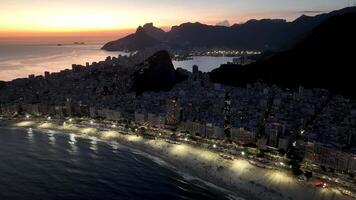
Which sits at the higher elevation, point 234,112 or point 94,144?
point 234,112

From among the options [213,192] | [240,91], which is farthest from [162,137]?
[240,91]

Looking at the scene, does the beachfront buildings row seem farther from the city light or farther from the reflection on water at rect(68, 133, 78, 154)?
the reflection on water at rect(68, 133, 78, 154)

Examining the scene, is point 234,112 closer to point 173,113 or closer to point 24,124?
point 173,113

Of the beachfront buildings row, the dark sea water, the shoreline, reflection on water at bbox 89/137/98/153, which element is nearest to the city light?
the beachfront buildings row

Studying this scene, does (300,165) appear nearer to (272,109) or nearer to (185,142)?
(185,142)

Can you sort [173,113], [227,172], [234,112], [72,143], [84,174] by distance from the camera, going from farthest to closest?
1. [234,112]
2. [173,113]
3. [72,143]
4. [84,174]
5. [227,172]

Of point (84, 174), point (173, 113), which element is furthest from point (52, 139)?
point (173, 113)

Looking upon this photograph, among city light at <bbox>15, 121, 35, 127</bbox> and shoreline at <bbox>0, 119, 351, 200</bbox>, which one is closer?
shoreline at <bbox>0, 119, 351, 200</bbox>
